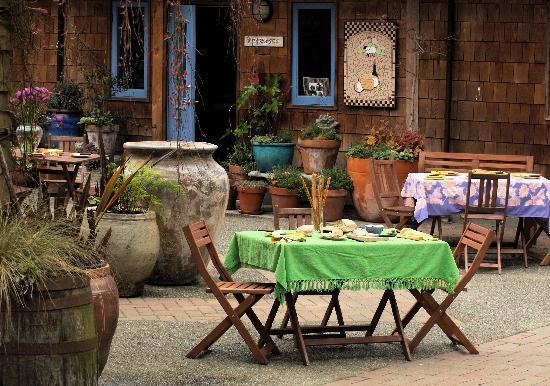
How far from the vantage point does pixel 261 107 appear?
18.0 m

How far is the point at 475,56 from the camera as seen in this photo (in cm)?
1678

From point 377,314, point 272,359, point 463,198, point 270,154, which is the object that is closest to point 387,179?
point 463,198

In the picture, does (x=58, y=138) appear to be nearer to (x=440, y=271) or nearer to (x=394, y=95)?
(x=394, y=95)

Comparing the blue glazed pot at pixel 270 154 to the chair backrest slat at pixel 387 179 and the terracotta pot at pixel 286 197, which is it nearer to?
the terracotta pot at pixel 286 197

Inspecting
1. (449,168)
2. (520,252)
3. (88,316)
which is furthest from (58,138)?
(88,316)

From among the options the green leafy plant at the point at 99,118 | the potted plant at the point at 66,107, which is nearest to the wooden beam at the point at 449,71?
the green leafy plant at the point at 99,118

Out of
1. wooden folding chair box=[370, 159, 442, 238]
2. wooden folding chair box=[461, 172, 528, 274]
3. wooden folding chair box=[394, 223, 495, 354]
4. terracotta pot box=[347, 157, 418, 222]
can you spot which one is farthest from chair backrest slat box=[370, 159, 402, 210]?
wooden folding chair box=[394, 223, 495, 354]

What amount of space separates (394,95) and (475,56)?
1.20 m

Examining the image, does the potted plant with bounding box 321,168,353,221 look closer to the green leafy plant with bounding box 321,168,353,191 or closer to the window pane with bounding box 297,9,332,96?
the green leafy plant with bounding box 321,168,353,191

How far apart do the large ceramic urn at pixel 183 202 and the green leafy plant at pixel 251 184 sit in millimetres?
5243

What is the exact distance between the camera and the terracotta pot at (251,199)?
16.9 meters

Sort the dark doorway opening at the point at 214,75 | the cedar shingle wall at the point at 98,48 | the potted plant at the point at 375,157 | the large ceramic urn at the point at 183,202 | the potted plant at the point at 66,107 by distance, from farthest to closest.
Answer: the dark doorway opening at the point at 214,75 < the potted plant at the point at 66,107 < the cedar shingle wall at the point at 98,48 < the potted plant at the point at 375,157 < the large ceramic urn at the point at 183,202

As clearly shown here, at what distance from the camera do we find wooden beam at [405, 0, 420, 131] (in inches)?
669

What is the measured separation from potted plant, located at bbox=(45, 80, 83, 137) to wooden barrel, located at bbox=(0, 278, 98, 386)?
45.0 ft
